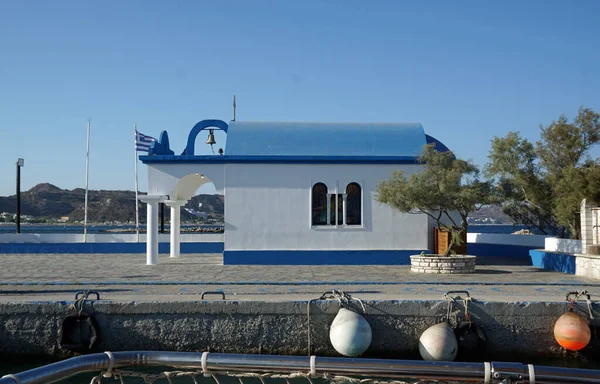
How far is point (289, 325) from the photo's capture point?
10.7 m

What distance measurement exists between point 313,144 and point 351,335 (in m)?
11.8

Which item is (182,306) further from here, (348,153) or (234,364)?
(348,153)

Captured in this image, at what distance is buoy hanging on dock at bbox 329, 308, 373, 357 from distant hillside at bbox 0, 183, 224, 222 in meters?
119

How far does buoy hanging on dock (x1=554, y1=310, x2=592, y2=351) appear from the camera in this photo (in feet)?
32.5

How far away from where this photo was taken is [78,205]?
137 metres

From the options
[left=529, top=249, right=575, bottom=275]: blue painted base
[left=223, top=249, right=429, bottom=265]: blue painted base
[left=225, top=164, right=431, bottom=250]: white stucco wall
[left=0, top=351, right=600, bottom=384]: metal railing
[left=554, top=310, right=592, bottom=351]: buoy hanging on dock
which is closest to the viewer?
[left=0, top=351, right=600, bottom=384]: metal railing

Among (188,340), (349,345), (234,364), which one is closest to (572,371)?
(234,364)

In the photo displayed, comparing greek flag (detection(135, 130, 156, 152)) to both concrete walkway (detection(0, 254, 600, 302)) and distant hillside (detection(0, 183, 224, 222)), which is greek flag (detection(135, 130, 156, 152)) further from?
distant hillside (detection(0, 183, 224, 222))

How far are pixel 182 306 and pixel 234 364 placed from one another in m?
7.48

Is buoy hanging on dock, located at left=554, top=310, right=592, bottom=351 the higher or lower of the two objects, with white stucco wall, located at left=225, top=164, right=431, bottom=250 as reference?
lower

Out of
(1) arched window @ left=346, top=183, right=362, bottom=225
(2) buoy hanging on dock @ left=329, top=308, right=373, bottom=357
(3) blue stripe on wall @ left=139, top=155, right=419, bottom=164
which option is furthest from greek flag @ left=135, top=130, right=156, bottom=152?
(2) buoy hanging on dock @ left=329, top=308, right=373, bottom=357

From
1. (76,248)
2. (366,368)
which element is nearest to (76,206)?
(76,248)

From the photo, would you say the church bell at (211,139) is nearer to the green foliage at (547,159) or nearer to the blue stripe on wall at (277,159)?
the blue stripe on wall at (277,159)

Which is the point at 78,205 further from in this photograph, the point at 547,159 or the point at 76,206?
the point at 547,159
